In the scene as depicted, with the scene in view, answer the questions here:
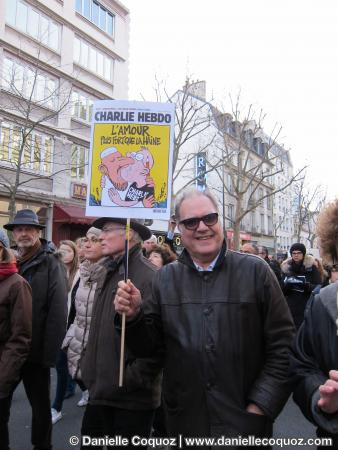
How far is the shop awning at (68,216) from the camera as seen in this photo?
17859 mm

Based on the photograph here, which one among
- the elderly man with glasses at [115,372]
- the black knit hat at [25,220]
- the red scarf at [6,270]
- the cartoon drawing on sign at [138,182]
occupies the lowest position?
the elderly man with glasses at [115,372]

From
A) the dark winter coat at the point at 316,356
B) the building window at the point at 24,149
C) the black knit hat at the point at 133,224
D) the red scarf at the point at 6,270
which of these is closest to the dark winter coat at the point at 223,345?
the dark winter coat at the point at 316,356

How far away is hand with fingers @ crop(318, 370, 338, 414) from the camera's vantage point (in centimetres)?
165

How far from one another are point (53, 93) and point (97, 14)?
7.15 meters

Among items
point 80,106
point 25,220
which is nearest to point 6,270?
point 25,220

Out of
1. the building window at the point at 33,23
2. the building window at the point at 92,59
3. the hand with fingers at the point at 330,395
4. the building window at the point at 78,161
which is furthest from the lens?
the building window at the point at 92,59

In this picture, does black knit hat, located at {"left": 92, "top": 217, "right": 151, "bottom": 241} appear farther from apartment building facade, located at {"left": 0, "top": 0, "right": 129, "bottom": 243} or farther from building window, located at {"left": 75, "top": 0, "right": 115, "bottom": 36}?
building window, located at {"left": 75, "top": 0, "right": 115, "bottom": 36}

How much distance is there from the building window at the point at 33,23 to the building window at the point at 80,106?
7.65 feet

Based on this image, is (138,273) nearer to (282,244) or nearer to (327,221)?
(327,221)

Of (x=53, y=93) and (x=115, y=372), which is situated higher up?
(x=53, y=93)

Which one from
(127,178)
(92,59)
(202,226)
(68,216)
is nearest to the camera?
(202,226)

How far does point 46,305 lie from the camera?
3744 millimetres

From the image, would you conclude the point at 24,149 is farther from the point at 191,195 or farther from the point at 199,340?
Answer: the point at 199,340

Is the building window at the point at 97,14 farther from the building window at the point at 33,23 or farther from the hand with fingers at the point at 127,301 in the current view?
the hand with fingers at the point at 127,301
